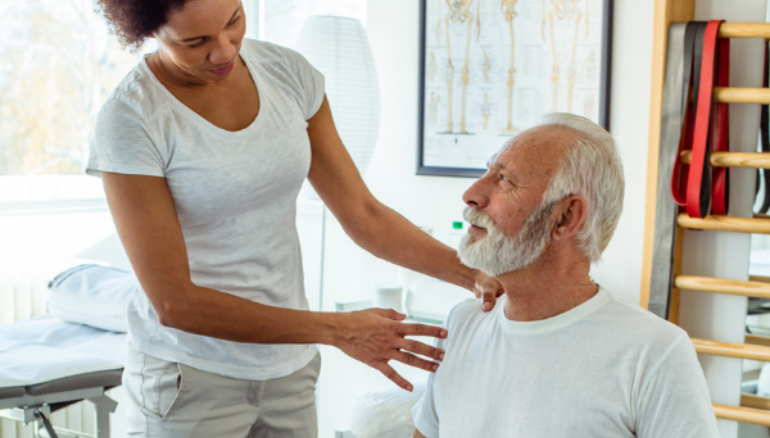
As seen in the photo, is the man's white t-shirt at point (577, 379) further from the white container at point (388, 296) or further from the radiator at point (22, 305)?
the radiator at point (22, 305)

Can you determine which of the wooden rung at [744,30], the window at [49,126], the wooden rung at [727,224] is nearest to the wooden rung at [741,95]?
the wooden rung at [744,30]

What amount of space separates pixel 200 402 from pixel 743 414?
140cm

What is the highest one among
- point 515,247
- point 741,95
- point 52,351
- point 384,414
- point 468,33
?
point 468,33

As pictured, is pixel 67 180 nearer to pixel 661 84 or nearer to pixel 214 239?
pixel 214 239

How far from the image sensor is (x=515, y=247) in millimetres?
1210

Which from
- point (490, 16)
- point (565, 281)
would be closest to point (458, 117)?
point (490, 16)

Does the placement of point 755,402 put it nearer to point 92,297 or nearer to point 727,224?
point 727,224

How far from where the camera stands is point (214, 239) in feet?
4.20

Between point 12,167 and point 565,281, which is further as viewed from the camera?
point 12,167

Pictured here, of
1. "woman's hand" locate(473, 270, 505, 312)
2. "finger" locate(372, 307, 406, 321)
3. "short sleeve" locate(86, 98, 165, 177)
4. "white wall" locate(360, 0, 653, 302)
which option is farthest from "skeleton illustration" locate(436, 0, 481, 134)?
"short sleeve" locate(86, 98, 165, 177)

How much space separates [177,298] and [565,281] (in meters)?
0.67

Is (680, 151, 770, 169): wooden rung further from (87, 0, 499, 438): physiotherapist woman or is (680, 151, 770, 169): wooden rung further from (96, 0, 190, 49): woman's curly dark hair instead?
(96, 0, 190, 49): woman's curly dark hair

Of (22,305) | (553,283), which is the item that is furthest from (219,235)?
(22,305)

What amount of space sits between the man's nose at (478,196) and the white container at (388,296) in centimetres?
108
